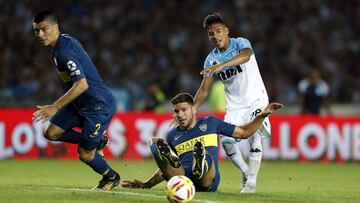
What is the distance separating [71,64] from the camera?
10023mm

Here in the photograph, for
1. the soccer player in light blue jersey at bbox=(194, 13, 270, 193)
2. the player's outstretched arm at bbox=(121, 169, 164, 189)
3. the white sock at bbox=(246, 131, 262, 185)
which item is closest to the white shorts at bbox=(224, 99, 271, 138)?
the soccer player in light blue jersey at bbox=(194, 13, 270, 193)

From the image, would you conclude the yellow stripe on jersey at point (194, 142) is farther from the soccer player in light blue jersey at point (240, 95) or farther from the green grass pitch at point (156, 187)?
the soccer player in light blue jersey at point (240, 95)

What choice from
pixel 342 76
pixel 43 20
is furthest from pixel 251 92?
pixel 342 76

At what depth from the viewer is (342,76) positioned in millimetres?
23047

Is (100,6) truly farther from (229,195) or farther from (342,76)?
(229,195)

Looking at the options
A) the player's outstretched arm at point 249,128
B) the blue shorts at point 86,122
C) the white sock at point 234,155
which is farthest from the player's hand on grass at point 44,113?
the white sock at point 234,155

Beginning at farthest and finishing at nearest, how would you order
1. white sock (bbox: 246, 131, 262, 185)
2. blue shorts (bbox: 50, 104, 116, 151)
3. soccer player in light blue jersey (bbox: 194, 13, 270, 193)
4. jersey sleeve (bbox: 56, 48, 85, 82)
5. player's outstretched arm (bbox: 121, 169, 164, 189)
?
soccer player in light blue jersey (bbox: 194, 13, 270, 193) → white sock (bbox: 246, 131, 262, 185) → player's outstretched arm (bbox: 121, 169, 164, 189) → blue shorts (bbox: 50, 104, 116, 151) → jersey sleeve (bbox: 56, 48, 85, 82)

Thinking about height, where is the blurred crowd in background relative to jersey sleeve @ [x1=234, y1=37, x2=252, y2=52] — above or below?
below

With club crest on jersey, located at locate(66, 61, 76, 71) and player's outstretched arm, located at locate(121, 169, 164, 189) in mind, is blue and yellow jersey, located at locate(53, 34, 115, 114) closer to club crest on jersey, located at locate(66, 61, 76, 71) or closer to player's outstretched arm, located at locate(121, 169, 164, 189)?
club crest on jersey, located at locate(66, 61, 76, 71)

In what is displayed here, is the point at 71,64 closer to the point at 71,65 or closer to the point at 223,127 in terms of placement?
the point at 71,65

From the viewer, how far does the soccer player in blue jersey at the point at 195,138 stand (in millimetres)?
10117

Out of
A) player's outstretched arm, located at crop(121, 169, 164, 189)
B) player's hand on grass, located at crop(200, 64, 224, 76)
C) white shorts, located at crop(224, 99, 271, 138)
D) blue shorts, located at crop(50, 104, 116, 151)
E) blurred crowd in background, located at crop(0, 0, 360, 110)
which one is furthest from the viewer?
blurred crowd in background, located at crop(0, 0, 360, 110)

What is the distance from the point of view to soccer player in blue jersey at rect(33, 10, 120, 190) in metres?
10.2

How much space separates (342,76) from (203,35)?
391 centimetres
